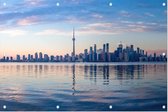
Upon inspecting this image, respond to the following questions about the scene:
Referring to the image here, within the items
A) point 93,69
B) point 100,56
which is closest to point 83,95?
point 100,56

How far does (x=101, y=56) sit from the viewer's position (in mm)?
3488

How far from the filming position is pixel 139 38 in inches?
133

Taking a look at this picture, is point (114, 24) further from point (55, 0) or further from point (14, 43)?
point (14, 43)

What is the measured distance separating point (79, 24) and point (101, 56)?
418mm

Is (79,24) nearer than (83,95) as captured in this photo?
Yes

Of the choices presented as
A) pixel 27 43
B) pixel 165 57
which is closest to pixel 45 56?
pixel 27 43

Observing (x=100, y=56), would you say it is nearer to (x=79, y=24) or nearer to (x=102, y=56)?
(x=102, y=56)

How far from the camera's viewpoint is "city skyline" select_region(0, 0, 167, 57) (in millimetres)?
3168

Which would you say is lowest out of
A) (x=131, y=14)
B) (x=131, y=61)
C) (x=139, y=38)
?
(x=131, y=61)

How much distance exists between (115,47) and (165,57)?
49cm

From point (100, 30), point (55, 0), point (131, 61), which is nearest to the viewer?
point (55, 0)

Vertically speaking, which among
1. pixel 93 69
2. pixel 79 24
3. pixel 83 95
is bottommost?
pixel 83 95

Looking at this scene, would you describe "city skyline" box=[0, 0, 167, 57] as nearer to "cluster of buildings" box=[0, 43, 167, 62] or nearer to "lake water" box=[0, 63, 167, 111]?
"cluster of buildings" box=[0, 43, 167, 62]

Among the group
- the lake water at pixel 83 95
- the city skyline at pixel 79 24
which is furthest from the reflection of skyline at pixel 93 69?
the city skyline at pixel 79 24
